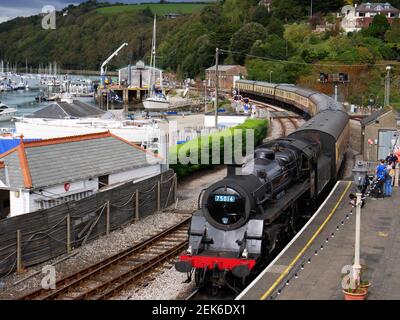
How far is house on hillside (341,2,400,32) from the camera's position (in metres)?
137

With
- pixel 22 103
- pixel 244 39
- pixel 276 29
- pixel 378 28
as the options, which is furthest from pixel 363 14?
pixel 22 103

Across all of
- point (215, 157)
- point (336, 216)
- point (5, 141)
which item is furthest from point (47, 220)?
point (215, 157)

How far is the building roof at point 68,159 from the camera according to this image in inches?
953

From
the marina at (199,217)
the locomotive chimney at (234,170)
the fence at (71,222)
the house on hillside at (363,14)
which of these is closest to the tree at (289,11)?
the house on hillside at (363,14)

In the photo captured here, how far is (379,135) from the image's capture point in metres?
36.1

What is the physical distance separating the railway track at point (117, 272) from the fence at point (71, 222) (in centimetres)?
215

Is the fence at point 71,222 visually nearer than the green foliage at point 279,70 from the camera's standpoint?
Yes

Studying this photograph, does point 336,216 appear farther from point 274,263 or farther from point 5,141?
point 5,141

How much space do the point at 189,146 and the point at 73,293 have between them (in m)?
21.4

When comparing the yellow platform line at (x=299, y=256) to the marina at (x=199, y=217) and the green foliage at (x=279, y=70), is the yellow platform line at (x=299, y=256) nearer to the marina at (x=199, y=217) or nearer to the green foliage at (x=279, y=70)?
the marina at (x=199, y=217)

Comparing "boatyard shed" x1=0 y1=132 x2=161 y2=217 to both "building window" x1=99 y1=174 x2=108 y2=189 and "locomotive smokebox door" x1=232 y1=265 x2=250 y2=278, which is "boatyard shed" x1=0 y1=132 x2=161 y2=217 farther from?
"locomotive smokebox door" x1=232 y1=265 x2=250 y2=278

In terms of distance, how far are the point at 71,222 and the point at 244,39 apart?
120 metres

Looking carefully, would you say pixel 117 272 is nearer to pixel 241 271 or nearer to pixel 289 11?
pixel 241 271

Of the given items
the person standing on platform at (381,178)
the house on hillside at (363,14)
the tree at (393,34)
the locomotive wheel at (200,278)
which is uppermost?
the house on hillside at (363,14)
